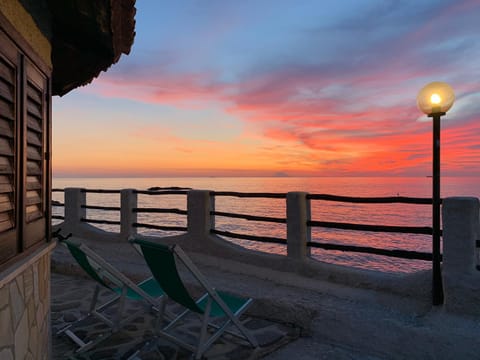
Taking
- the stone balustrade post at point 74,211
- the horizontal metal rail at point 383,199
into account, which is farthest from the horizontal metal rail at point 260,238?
the stone balustrade post at point 74,211

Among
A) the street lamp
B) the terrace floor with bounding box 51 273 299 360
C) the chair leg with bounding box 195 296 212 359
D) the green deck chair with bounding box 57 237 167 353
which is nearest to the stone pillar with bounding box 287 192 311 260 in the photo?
the terrace floor with bounding box 51 273 299 360

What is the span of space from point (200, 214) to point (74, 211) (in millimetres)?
3673

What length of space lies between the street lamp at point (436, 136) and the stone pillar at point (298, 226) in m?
1.75

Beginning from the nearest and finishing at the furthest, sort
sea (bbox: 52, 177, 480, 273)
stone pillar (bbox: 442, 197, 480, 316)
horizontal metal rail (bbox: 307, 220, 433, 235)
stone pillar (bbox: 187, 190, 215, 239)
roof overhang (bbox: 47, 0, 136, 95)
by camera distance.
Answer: roof overhang (bbox: 47, 0, 136, 95), stone pillar (bbox: 442, 197, 480, 316), horizontal metal rail (bbox: 307, 220, 433, 235), stone pillar (bbox: 187, 190, 215, 239), sea (bbox: 52, 177, 480, 273)

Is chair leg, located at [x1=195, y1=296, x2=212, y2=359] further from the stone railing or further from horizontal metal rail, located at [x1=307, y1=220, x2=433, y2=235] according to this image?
horizontal metal rail, located at [x1=307, y1=220, x2=433, y2=235]

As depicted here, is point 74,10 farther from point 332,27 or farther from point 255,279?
point 332,27

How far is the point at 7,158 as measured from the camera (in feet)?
6.45

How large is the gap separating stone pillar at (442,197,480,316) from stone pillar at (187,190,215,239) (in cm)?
363

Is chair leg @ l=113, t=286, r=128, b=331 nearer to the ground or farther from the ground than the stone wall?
nearer to the ground

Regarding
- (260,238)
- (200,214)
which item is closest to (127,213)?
(200,214)

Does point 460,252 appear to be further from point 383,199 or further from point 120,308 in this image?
point 120,308

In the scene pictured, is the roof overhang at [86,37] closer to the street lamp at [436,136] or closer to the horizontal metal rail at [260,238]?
the street lamp at [436,136]

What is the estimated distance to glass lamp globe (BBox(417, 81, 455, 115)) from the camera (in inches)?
154

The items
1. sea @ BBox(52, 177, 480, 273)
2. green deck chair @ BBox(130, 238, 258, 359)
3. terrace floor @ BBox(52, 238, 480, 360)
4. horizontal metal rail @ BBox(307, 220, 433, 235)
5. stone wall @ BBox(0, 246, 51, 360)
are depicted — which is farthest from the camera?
sea @ BBox(52, 177, 480, 273)
